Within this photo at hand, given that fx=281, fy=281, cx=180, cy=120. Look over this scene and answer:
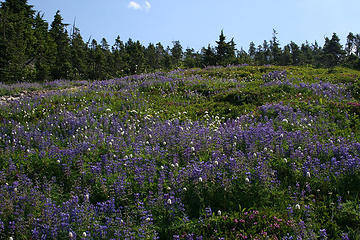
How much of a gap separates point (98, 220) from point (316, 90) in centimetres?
Answer: 1114

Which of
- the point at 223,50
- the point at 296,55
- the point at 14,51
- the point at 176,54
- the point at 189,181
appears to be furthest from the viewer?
the point at 296,55

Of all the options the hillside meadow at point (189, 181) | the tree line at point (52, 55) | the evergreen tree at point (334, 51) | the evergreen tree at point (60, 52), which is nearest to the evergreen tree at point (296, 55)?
the evergreen tree at point (334, 51)

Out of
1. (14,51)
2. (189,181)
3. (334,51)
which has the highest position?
(334,51)

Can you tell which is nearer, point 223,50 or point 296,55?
point 223,50

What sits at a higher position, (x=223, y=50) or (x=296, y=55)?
(x=296, y=55)

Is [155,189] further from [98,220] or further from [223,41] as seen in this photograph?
[223,41]

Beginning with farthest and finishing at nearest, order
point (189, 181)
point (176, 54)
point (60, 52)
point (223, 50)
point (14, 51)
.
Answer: point (176, 54) → point (223, 50) → point (60, 52) → point (14, 51) → point (189, 181)

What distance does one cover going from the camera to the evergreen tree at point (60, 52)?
28.8 meters

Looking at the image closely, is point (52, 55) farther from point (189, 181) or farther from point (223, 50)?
point (189, 181)

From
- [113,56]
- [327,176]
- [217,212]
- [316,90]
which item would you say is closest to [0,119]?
[217,212]

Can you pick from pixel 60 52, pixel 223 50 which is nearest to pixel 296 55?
pixel 223 50

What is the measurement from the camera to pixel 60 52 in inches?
1284

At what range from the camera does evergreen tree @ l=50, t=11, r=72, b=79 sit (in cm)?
2878

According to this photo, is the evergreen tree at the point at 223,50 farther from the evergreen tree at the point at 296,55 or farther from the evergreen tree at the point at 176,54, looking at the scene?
the evergreen tree at the point at 296,55
